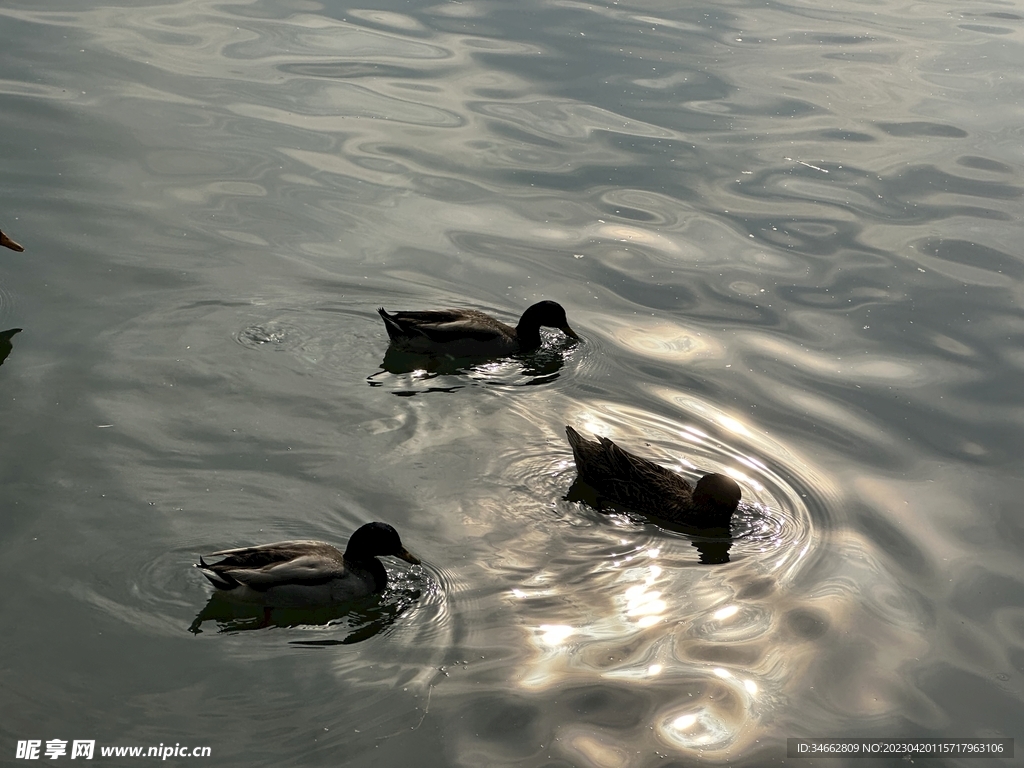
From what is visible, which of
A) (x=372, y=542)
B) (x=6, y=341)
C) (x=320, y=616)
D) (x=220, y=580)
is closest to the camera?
(x=220, y=580)

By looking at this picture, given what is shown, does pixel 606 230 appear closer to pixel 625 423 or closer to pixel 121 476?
pixel 625 423

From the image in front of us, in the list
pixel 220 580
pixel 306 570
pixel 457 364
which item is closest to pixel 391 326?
pixel 457 364

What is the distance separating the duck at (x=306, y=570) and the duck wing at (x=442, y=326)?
10.9 feet

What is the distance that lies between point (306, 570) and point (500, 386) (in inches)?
146

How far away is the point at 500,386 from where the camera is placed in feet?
35.3

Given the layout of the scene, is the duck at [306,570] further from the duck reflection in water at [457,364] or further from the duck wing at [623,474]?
the duck reflection in water at [457,364]

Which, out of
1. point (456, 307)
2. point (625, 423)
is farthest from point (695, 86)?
point (625, 423)

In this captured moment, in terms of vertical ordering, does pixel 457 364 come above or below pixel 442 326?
below

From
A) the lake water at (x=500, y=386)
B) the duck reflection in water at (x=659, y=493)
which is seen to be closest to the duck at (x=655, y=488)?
the duck reflection in water at (x=659, y=493)

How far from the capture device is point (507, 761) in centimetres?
661

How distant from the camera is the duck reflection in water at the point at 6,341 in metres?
9.97

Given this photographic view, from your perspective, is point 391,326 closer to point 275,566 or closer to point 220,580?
point 275,566

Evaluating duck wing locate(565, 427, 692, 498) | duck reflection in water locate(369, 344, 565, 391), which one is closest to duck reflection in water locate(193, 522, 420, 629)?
duck wing locate(565, 427, 692, 498)

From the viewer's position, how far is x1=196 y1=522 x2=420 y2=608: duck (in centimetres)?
731
